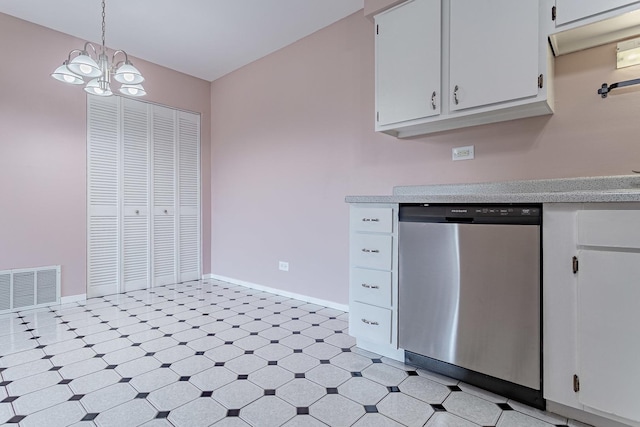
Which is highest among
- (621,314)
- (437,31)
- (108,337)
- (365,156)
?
(437,31)

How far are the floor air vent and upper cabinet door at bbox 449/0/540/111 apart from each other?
4.08m

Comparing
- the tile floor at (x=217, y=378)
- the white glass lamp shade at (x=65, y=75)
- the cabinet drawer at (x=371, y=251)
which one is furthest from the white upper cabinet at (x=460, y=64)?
the white glass lamp shade at (x=65, y=75)

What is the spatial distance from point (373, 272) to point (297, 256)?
5.14 ft

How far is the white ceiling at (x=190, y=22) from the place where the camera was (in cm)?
295

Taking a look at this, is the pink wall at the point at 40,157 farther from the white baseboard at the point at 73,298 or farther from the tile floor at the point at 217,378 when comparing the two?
the tile floor at the point at 217,378

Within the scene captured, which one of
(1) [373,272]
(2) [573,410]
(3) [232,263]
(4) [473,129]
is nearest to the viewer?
(2) [573,410]

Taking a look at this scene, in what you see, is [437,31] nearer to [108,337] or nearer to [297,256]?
[297,256]

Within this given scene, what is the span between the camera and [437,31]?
2.14 metres

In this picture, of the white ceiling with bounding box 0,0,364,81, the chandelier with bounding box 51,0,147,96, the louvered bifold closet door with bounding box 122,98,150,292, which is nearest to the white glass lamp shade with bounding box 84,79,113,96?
the chandelier with bounding box 51,0,147,96

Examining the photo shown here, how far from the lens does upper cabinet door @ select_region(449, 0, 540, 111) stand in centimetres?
182

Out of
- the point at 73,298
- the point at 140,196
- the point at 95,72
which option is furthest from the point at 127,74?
the point at 73,298

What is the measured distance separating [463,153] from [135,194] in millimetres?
3692

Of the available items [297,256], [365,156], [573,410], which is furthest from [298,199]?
[573,410]

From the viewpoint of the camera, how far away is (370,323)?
2.16 meters
